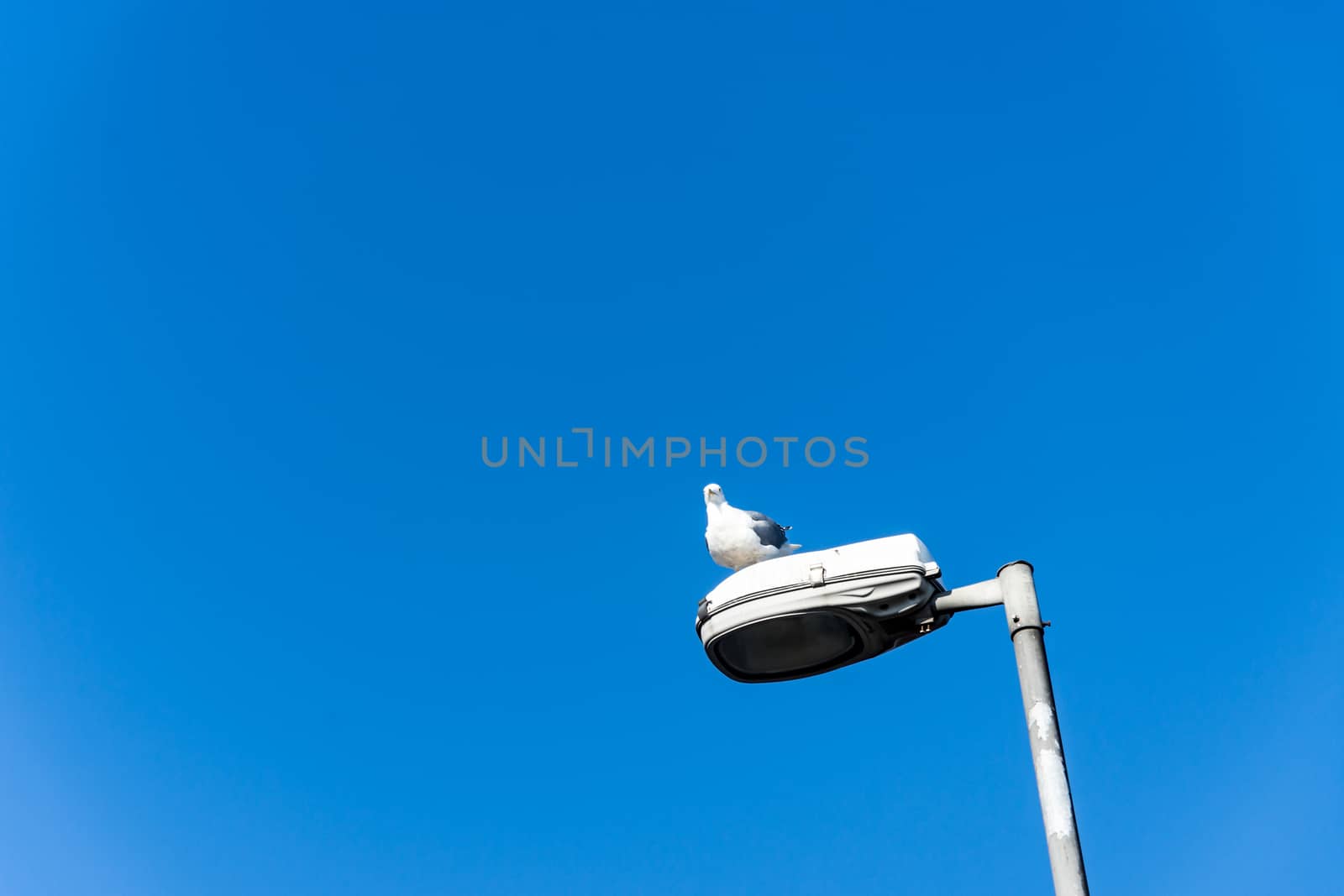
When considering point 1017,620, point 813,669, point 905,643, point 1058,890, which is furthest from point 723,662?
point 1058,890

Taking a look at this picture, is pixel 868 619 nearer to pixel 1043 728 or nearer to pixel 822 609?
pixel 822 609

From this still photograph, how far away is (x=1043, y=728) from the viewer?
14.0ft

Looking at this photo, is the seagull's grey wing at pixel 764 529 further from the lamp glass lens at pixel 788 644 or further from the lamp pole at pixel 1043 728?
the lamp pole at pixel 1043 728

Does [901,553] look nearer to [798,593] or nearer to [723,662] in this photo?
[798,593]

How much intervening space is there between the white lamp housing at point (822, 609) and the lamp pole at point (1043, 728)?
36 cm

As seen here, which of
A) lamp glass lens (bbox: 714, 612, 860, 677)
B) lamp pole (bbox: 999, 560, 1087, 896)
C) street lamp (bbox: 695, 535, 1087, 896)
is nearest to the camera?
lamp pole (bbox: 999, 560, 1087, 896)

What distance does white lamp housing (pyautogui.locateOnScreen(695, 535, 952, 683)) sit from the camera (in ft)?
15.6

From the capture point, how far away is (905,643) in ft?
16.5

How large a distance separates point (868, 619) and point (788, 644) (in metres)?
0.45

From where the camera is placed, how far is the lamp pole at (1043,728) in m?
4.02

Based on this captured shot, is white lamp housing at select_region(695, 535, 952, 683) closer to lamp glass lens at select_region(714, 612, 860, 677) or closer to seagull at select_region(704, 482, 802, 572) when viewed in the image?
lamp glass lens at select_region(714, 612, 860, 677)

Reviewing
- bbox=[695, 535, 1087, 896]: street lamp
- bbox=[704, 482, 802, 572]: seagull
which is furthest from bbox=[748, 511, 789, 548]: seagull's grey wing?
bbox=[695, 535, 1087, 896]: street lamp

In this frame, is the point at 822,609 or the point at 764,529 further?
the point at 764,529

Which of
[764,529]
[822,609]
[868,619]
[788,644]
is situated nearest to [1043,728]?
[868,619]
